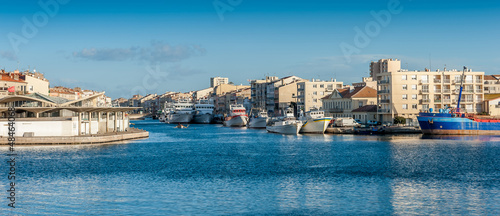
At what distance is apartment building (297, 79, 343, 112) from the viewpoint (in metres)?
134

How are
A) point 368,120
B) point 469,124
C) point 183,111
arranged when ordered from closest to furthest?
1. point 469,124
2. point 368,120
3. point 183,111

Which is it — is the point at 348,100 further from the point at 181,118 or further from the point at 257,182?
the point at 257,182

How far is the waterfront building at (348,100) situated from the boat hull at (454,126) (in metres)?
33.0

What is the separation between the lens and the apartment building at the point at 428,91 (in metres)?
95.2

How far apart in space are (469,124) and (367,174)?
4755cm

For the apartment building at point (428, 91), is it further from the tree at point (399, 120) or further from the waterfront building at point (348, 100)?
the waterfront building at point (348, 100)

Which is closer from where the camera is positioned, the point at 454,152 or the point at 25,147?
the point at 454,152

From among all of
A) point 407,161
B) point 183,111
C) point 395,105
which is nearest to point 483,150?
point 407,161

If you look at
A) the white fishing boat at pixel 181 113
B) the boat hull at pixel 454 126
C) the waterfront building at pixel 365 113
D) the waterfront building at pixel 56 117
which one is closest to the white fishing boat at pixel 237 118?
the waterfront building at pixel 365 113

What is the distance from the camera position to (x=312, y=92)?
5300 inches

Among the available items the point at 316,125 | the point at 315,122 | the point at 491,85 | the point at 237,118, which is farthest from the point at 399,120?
the point at 491,85

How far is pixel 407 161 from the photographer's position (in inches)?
1804

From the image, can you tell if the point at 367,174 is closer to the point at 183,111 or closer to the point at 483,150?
the point at 483,150

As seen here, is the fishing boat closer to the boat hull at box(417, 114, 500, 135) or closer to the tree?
the boat hull at box(417, 114, 500, 135)
